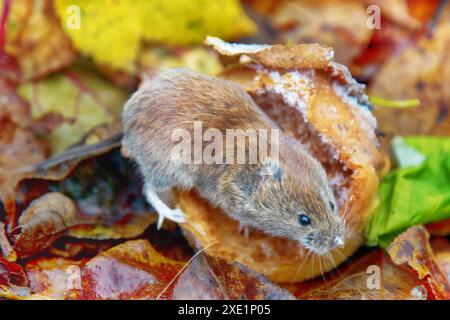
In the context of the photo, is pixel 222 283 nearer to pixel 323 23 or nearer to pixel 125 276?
pixel 125 276

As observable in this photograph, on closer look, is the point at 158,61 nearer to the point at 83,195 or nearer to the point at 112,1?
the point at 112,1

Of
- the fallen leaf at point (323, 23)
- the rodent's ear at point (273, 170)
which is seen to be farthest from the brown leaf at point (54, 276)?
the fallen leaf at point (323, 23)

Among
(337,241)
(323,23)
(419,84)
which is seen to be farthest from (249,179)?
(323,23)

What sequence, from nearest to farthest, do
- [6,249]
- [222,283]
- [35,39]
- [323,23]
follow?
[222,283], [6,249], [35,39], [323,23]

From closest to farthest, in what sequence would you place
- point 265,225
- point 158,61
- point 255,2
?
1. point 265,225
2. point 158,61
3. point 255,2

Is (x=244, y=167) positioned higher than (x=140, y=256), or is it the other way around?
(x=244, y=167)

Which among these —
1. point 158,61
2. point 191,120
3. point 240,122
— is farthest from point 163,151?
point 158,61

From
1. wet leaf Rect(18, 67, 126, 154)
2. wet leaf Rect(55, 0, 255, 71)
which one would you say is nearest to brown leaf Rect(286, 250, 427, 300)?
wet leaf Rect(18, 67, 126, 154)
